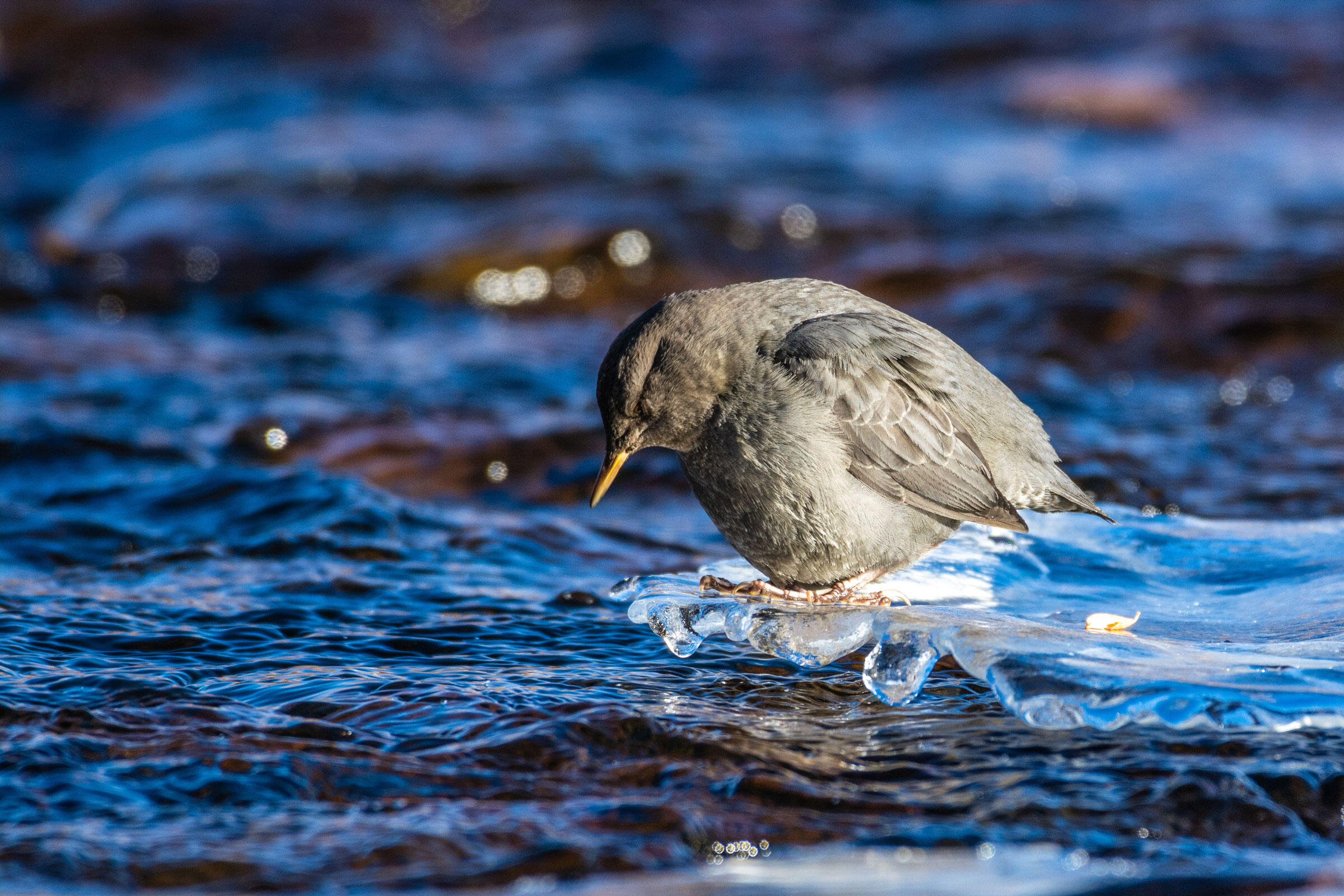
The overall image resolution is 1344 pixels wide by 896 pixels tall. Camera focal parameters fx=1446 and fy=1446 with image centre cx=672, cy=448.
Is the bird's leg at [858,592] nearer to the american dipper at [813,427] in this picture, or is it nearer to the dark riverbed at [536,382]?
the american dipper at [813,427]

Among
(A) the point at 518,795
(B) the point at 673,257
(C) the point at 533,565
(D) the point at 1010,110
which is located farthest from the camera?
(D) the point at 1010,110

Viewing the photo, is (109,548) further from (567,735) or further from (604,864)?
(604,864)

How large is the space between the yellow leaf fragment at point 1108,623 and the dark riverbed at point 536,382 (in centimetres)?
43

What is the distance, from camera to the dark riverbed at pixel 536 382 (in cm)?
335

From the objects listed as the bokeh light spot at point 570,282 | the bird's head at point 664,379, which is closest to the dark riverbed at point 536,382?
the bokeh light spot at point 570,282

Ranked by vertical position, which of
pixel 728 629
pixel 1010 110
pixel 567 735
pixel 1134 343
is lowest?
pixel 567 735

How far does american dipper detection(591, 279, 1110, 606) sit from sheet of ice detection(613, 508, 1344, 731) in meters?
0.22

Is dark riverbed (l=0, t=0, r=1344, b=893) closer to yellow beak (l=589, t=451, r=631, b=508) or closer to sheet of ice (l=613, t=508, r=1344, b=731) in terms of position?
sheet of ice (l=613, t=508, r=1344, b=731)

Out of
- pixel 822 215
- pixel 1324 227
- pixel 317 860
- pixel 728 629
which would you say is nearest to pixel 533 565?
pixel 728 629

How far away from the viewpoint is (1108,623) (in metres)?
4.29

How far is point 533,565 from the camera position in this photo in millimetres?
5426

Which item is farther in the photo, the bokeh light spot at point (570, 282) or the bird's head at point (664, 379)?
the bokeh light spot at point (570, 282)

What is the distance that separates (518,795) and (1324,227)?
8571 mm

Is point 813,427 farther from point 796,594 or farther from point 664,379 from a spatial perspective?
point 796,594
